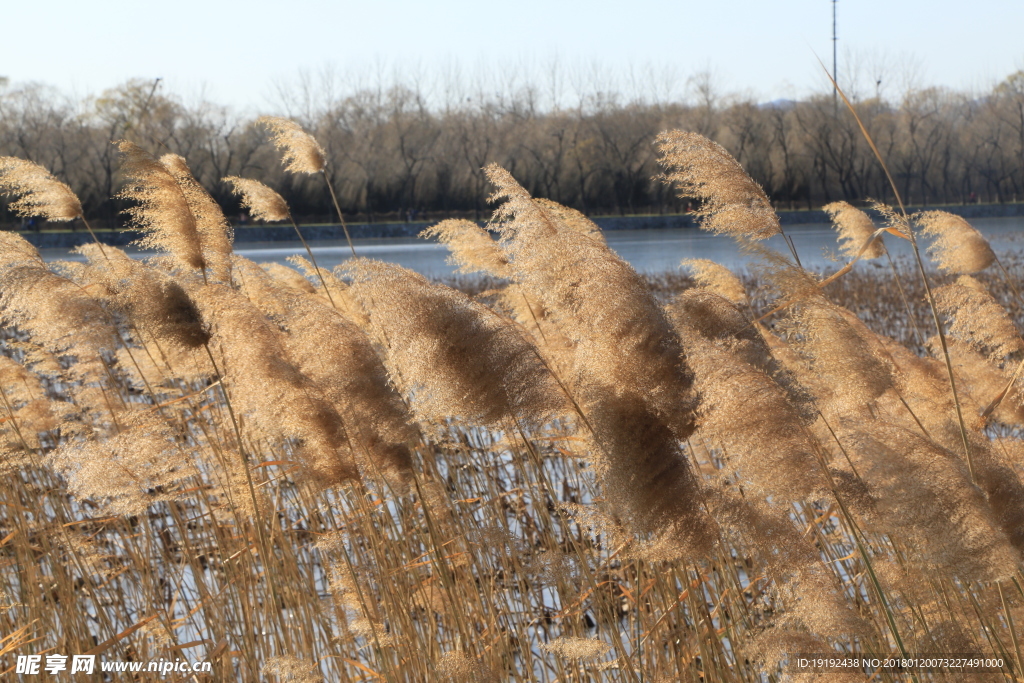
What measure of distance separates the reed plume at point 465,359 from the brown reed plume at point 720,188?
20.1 inches

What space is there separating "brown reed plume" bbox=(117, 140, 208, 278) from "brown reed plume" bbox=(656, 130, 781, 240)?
139 centimetres

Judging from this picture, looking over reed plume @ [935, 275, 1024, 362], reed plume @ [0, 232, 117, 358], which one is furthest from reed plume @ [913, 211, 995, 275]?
reed plume @ [0, 232, 117, 358]

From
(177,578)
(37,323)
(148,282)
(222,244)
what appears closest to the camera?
(148,282)

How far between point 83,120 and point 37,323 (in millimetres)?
55756

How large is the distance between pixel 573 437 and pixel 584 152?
4904 centimetres

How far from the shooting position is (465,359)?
160cm

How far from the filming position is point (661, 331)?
57.5 inches

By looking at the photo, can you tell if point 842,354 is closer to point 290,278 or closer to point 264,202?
point 264,202

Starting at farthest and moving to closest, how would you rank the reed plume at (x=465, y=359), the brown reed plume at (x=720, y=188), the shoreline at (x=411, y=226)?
the shoreline at (x=411, y=226) < the brown reed plume at (x=720, y=188) < the reed plume at (x=465, y=359)

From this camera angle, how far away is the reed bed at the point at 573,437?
1448 mm

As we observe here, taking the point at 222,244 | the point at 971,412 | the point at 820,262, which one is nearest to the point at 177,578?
the point at 222,244

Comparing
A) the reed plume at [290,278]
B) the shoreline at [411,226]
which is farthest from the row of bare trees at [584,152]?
the reed plume at [290,278]

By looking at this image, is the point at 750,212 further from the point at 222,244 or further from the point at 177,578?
the point at 177,578

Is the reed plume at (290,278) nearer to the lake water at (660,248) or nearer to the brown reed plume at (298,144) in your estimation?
the brown reed plume at (298,144)
